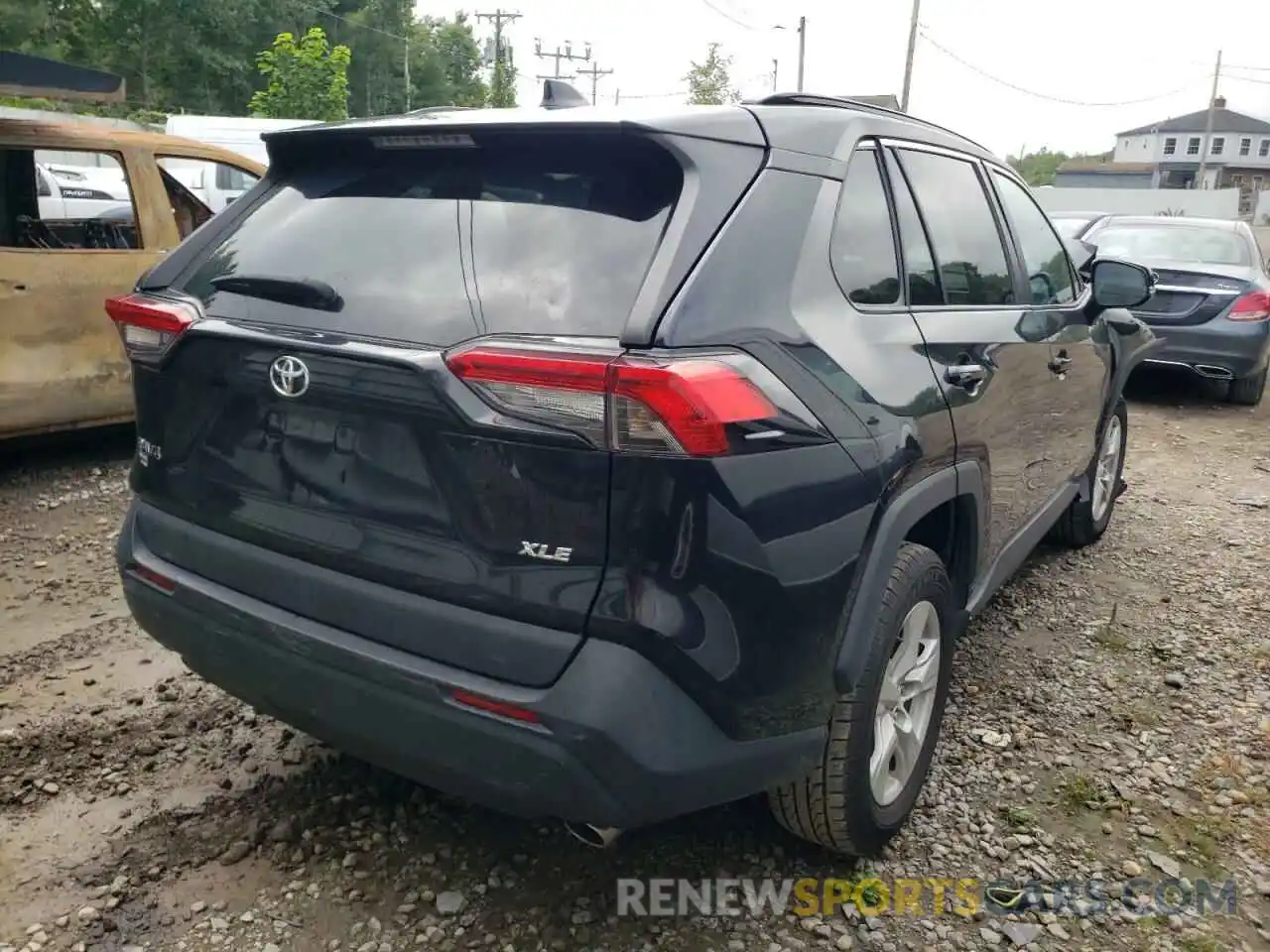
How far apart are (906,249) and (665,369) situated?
3.81ft

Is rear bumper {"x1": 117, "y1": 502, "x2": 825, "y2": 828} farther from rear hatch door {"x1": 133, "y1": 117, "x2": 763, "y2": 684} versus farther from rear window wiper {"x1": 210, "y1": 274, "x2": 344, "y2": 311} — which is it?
rear window wiper {"x1": 210, "y1": 274, "x2": 344, "y2": 311}

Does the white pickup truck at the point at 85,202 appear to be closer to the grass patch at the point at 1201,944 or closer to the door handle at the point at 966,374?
the door handle at the point at 966,374

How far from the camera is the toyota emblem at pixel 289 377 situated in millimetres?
1984

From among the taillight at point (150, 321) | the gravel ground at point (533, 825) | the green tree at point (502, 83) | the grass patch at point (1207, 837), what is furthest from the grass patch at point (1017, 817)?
the green tree at point (502, 83)

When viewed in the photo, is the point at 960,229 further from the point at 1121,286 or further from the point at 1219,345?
the point at 1219,345

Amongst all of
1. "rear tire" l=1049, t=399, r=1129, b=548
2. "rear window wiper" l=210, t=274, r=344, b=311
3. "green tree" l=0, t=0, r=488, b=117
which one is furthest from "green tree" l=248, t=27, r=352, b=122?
"rear window wiper" l=210, t=274, r=344, b=311

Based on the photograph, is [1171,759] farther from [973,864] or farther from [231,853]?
[231,853]

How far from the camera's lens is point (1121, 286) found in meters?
4.06

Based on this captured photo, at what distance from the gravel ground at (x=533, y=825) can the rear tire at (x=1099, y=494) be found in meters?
0.75

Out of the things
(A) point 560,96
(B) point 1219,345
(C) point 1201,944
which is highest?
(A) point 560,96

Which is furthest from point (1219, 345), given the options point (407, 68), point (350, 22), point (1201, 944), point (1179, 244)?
point (350, 22)

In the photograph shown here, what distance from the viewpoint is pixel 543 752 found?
1.78 m

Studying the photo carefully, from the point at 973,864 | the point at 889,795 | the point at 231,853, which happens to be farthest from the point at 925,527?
the point at 231,853

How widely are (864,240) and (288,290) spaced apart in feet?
4.33
